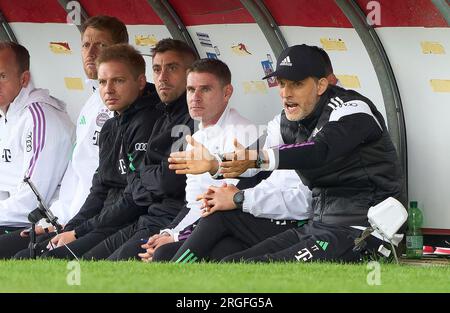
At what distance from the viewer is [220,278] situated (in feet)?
23.2

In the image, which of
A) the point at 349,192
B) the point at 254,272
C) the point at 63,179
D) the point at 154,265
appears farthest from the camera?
the point at 63,179

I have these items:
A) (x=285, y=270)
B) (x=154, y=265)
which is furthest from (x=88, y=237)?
(x=285, y=270)

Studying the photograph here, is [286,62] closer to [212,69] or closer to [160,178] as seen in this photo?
[212,69]

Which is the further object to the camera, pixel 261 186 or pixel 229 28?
pixel 229 28

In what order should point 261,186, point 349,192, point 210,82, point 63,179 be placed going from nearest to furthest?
point 349,192 < point 261,186 < point 210,82 < point 63,179

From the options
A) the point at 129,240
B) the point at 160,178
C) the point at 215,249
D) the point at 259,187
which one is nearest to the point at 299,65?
the point at 259,187

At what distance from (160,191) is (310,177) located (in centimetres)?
164

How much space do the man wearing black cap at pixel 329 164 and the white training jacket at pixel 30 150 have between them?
2868 mm

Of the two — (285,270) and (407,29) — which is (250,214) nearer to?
(285,270)

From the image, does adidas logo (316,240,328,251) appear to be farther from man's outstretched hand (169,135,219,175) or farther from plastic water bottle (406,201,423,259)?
plastic water bottle (406,201,423,259)

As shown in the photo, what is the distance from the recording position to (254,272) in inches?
292

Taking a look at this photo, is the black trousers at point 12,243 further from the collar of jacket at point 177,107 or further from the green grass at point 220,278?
the green grass at point 220,278

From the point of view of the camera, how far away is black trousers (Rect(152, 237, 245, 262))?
8938 millimetres

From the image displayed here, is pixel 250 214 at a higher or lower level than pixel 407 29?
lower
